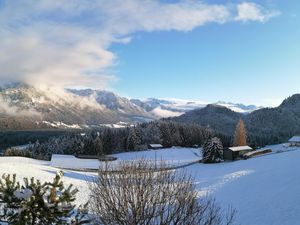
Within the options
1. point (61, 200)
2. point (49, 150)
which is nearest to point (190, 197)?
point (61, 200)

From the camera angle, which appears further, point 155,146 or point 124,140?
point 124,140

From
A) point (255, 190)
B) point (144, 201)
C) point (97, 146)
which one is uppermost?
point (97, 146)

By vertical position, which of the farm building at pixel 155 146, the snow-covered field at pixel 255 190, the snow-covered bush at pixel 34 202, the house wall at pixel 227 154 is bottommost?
the snow-covered field at pixel 255 190

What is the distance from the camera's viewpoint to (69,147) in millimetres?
112688

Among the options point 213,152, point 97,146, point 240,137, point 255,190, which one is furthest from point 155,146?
point 255,190

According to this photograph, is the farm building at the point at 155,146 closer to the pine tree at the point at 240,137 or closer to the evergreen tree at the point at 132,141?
the evergreen tree at the point at 132,141

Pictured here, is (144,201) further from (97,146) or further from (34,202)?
(97,146)

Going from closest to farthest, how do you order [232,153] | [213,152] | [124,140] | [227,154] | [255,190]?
[255,190] → [213,152] → [232,153] → [227,154] → [124,140]

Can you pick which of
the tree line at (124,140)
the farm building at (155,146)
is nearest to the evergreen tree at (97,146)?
the tree line at (124,140)

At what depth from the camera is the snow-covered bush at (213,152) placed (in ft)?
253

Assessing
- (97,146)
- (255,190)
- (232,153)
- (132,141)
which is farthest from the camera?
A: (132,141)

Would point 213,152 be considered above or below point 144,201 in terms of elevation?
above

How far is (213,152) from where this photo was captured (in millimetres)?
77125

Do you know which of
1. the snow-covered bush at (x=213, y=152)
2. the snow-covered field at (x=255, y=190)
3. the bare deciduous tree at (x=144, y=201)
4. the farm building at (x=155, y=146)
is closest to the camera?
the bare deciduous tree at (x=144, y=201)
